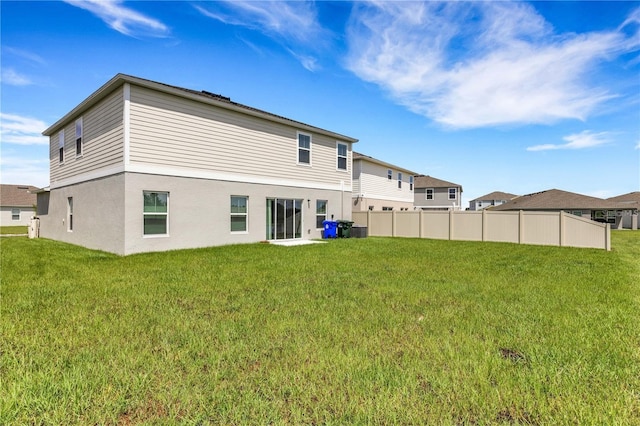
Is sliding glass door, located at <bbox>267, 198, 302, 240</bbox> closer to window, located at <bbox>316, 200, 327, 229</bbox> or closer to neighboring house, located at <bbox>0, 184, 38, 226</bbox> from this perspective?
window, located at <bbox>316, 200, 327, 229</bbox>

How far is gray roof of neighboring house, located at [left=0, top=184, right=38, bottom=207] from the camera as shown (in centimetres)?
4075

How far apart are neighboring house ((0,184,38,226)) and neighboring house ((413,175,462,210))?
170 feet

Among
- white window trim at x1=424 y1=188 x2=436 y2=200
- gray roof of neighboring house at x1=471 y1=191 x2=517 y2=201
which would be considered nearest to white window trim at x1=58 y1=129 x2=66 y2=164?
white window trim at x1=424 y1=188 x2=436 y2=200

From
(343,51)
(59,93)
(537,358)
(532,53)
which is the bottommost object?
(537,358)

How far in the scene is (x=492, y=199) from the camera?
68.1 meters

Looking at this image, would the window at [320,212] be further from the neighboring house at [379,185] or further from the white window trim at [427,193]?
the white window trim at [427,193]

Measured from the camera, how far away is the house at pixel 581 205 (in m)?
34.4

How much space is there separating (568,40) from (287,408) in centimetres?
1458

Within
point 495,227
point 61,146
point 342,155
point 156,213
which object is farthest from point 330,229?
point 61,146

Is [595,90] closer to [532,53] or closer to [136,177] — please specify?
[532,53]

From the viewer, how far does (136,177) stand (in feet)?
37.2

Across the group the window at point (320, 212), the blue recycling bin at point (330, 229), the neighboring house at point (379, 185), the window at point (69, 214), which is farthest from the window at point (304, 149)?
the window at point (69, 214)

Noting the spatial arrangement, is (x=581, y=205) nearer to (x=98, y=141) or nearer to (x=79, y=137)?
(x=98, y=141)

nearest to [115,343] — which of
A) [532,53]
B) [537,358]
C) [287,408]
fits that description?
[287,408]
